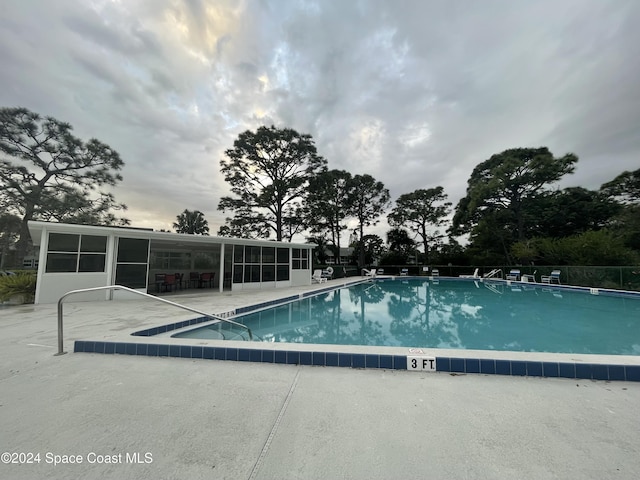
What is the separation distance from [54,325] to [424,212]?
25280 mm

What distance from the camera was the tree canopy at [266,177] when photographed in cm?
1900

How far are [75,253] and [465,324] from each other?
448 inches

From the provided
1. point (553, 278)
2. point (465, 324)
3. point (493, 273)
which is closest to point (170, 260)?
point (465, 324)

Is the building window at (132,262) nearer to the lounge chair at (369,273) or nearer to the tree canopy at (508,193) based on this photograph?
the lounge chair at (369,273)

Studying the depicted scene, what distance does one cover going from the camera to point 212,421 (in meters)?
1.79

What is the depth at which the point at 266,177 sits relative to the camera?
19766 mm

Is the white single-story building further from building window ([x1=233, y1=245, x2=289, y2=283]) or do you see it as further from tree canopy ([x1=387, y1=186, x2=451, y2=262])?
tree canopy ([x1=387, y1=186, x2=451, y2=262])

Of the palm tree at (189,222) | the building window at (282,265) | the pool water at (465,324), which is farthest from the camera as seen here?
the palm tree at (189,222)

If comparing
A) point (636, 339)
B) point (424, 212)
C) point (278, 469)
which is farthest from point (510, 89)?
point (424, 212)

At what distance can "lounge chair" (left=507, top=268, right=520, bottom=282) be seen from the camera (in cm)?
1656

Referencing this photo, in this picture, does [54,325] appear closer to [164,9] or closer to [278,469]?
[278,469]

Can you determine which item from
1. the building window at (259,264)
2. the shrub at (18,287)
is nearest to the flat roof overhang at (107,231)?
the building window at (259,264)

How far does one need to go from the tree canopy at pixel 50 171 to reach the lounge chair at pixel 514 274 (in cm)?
2806

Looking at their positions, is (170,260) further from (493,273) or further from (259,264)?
(493,273)
